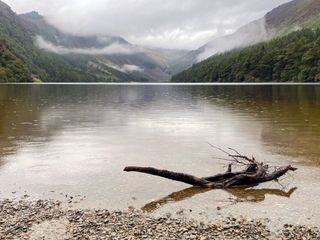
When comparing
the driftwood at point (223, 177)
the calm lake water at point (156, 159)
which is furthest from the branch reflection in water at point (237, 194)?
the driftwood at point (223, 177)

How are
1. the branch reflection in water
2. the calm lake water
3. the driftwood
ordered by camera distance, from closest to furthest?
the calm lake water, the branch reflection in water, the driftwood

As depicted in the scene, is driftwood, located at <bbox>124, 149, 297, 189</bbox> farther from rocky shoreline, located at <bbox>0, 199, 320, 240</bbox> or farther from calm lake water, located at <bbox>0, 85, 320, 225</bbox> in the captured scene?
rocky shoreline, located at <bbox>0, 199, 320, 240</bbox>

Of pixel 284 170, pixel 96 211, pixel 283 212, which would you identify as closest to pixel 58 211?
pixel 96 211

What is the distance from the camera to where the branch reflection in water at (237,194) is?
2086 cm

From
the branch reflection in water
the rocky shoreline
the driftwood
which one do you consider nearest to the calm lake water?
the branch reflection in water

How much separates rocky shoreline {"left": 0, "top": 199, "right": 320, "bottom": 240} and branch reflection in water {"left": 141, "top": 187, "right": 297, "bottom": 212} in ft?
6.81

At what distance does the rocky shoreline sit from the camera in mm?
16031

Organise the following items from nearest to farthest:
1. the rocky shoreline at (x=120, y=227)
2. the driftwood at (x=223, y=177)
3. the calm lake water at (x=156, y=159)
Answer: the rocky shoreline at (x=120, y=227)
the calm lake water at (x=156, y=159)
the driftwood at (x=223, y=177)

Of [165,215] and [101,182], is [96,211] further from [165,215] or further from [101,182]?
[101,182]

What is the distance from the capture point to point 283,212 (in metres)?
19.2

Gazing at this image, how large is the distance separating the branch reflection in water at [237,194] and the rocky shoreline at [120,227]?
6.81 ft

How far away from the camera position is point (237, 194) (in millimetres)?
22016

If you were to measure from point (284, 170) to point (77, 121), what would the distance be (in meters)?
35.2

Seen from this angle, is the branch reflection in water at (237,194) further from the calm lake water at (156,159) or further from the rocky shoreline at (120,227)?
the rocky shoreline at (120,227)
